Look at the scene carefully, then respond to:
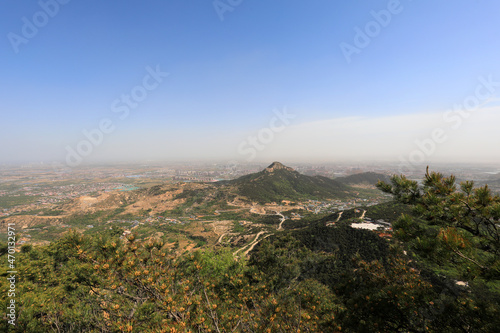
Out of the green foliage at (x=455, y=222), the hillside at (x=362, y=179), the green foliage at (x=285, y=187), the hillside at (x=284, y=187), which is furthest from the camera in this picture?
the hillside at (x=362, y=179)

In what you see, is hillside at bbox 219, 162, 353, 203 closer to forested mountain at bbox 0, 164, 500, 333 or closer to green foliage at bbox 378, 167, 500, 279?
forested mountain at bbox 0, 164, 500, 333

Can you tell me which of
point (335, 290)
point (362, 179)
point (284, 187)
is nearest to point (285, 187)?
point (284, 187)

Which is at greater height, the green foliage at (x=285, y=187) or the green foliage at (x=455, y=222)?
the green foliage at (x=455, y=222)

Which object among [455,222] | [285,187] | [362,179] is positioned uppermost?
[455,222]

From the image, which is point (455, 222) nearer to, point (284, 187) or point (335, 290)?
point (335, 290)

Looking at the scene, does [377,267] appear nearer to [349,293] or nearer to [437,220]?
[349,293]

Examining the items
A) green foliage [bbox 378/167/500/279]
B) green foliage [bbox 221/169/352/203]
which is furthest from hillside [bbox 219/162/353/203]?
green foliage [bbox 378/167/500/279]

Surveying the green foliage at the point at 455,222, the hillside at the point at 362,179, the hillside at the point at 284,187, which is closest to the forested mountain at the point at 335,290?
the green foliage at the point at 455,222

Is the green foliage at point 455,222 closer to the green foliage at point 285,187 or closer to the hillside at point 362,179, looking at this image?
the green foliage at point 285,187
